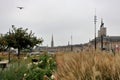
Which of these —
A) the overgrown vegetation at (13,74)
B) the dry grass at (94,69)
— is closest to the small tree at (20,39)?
the overgrown vegetation at (13,74)

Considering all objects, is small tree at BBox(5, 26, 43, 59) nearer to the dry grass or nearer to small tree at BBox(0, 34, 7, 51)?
small tree at BBox(0, 34, 7, 51)

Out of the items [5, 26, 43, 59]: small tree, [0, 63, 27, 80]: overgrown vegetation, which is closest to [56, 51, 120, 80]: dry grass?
[0, 63, 27, 80]: overgrown vegetation

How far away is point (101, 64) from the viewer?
5.61m

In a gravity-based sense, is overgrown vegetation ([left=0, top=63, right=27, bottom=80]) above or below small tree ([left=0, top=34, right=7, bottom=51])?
below

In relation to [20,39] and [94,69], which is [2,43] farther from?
[94,69]

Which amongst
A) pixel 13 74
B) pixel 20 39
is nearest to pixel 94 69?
pixel 13 74

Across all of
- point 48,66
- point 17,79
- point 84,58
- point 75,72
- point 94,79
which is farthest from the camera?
point 17,79

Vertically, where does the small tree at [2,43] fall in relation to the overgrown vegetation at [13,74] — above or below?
above

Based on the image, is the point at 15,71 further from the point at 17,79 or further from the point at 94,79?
the point at 94,79

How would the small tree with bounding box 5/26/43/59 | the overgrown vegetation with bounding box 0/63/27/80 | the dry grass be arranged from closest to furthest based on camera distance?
the dry grass
the overgrown vegetation with bounding box 0/63/27/80
the small tree with bounding box 5/26/43/59

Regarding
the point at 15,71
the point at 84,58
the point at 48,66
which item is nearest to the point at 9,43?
the point at 15,71

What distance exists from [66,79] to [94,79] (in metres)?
0.57

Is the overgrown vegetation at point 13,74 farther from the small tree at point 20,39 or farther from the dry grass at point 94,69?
the small tree at point 20,39

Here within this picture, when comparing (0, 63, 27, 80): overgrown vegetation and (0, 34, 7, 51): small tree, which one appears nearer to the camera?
(0, 63, 27, 80): overgrown vegetation
